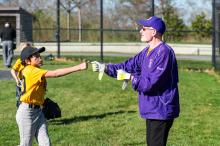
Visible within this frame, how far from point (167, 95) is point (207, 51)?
3484cm

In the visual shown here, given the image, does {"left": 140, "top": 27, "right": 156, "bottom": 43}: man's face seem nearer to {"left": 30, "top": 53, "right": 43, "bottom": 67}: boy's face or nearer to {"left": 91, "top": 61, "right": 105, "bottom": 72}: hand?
{"left": 91, "top": 61, "right": 105, "bottom": 72}: hand

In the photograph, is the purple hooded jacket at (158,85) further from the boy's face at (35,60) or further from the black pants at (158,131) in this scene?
the boy's face at (35,60)

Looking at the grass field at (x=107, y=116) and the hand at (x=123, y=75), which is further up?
the hand at (x=123, y=75)

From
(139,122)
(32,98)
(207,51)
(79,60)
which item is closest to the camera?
(32,98)

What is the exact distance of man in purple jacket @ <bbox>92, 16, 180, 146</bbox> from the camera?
5.10m

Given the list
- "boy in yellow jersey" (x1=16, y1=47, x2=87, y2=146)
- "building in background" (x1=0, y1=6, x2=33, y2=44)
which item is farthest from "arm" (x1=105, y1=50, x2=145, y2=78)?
"building in background" (x1=0, y1=6, x2=33, y2=44)

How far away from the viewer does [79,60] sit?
24.0 meters

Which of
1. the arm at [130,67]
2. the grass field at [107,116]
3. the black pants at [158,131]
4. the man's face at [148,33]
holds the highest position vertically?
the man's face at [148,33]

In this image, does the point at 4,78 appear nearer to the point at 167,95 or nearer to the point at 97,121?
the point at 97,121

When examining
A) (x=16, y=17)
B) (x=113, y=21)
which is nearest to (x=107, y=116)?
(x=113, y=21)

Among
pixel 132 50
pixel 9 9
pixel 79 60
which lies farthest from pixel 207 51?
pixel 79 60

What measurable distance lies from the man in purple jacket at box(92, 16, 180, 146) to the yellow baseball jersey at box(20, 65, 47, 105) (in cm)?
94

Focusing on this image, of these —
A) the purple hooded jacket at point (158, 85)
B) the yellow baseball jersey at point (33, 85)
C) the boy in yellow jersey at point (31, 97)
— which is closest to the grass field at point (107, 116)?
the boy in yellow jersey at point (31, 97)

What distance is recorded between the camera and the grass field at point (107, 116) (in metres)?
8.06
